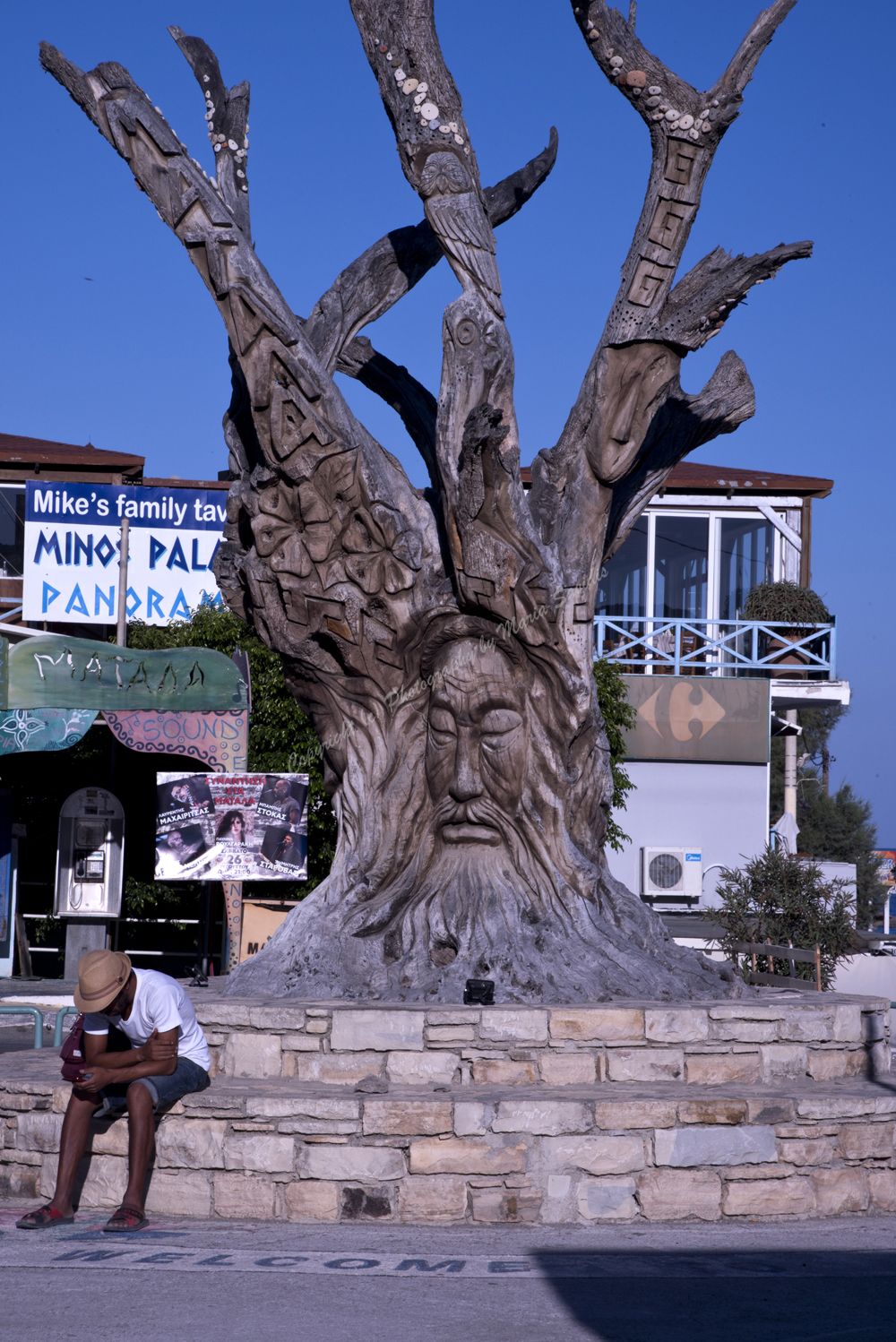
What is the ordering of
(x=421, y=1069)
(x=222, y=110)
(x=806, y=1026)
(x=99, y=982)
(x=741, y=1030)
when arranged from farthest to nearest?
(x=222, y=110)
(x=806, y=1026)
(x=741, y=1030)
(x=421, y=1069)
(x=99, y=982)

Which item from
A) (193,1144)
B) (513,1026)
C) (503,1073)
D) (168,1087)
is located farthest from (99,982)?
(513,1026)

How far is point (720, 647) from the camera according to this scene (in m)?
21.0

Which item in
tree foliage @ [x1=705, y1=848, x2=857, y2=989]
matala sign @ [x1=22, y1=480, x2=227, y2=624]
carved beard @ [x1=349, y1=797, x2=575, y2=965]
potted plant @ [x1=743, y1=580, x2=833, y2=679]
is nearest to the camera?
carved beard @ [x1=349, y1=797, x2=575, y2=965]

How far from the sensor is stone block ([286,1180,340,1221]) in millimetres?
5645

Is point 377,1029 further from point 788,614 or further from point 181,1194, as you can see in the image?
point 788,614

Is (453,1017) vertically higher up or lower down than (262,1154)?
higher up

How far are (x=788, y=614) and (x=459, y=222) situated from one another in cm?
1478

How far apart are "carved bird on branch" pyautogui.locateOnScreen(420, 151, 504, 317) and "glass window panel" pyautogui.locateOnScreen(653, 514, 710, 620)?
16.0m

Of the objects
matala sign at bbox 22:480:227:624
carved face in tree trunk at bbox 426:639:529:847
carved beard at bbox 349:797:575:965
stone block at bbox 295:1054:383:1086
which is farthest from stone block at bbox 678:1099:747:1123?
matala sign at bbox 22:480:227:624

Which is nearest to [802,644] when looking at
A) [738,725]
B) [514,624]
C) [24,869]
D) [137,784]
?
[738,725]

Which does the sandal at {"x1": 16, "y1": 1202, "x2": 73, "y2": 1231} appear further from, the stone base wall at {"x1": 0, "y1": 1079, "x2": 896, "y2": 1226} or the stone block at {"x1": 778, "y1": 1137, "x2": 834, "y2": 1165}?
the stone block at {"x1": 778, "y1": 1137, "x2": 834, "y2": 1165}

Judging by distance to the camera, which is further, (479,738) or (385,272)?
(385,272)

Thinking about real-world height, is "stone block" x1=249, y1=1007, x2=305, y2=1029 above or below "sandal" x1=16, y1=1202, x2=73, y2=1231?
above

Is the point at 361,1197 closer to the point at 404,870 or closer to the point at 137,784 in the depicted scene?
the point at 404,870
